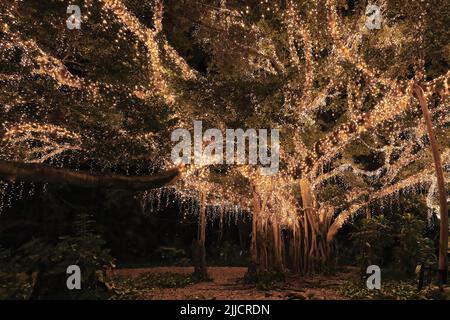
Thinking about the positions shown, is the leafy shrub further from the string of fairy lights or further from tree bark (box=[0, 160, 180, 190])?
tree bark (box=[0, 160, 180, 190])

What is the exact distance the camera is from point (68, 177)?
4164 millimetres

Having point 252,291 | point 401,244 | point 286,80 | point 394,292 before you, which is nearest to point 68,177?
point 286,80

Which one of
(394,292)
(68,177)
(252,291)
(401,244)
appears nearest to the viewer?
(68,177)

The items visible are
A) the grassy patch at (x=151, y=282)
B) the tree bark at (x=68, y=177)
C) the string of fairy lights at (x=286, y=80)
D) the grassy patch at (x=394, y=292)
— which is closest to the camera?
the tree bark at (x=68, y=177)

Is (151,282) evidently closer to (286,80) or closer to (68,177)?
(286,80)

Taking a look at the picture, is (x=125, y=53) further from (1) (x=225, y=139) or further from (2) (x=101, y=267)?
(2) (x=101, y=267)

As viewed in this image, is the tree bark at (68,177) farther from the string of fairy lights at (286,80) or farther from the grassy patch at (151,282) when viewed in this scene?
the grassy patch at (151,282)

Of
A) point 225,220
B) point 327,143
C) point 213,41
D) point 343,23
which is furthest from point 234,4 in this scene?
point 225,220

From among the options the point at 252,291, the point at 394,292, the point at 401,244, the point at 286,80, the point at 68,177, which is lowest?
the point at 252,291

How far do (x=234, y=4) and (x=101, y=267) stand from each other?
5543 millimetres

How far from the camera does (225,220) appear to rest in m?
19.3

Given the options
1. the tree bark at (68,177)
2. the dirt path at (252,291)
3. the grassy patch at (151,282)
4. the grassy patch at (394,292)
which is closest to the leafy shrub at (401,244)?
the grassy patch at (394,292)

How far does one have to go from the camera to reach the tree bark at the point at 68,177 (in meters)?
3.86

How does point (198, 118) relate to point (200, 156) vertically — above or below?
above
